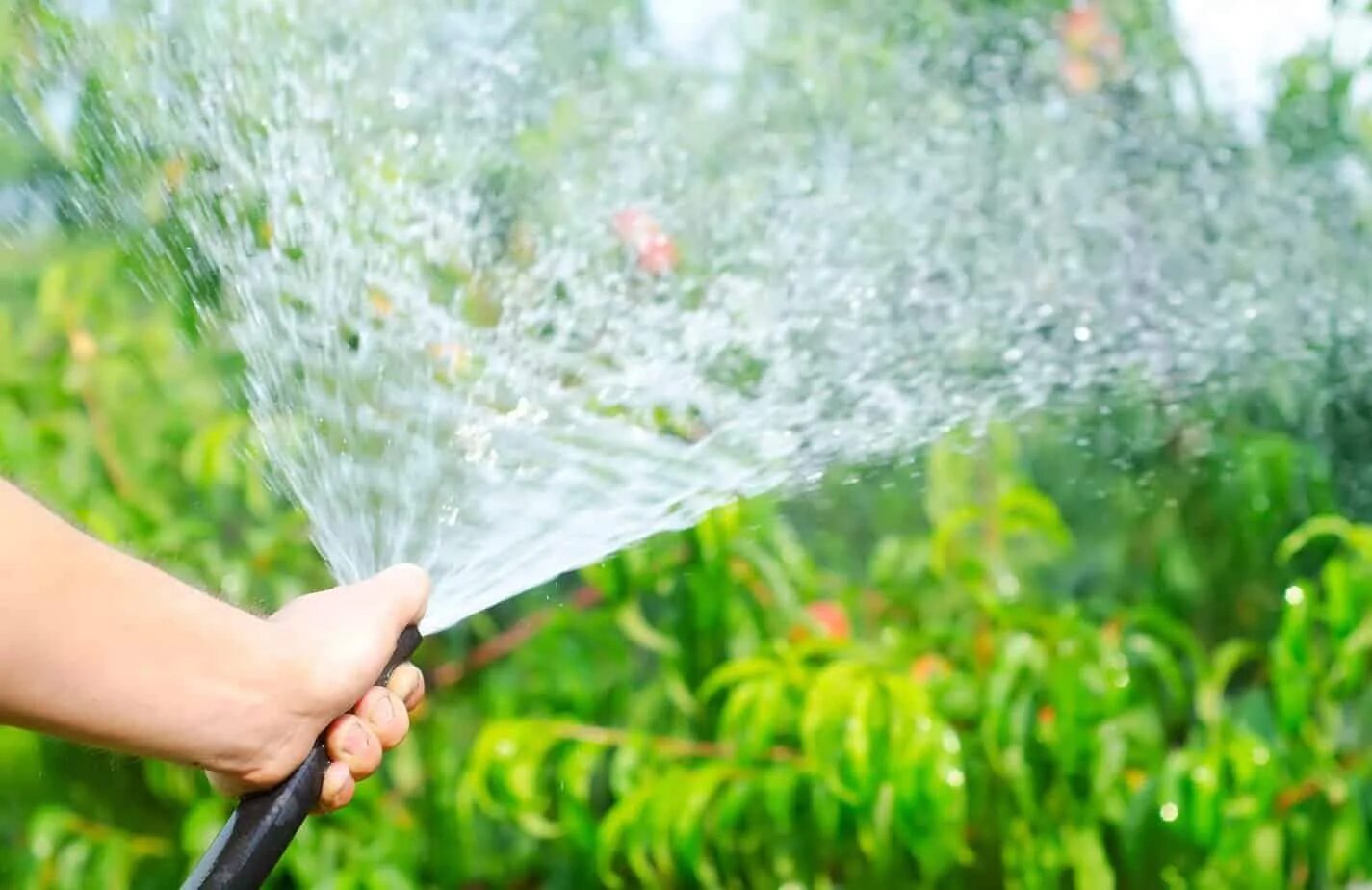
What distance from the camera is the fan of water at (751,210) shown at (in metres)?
1.23

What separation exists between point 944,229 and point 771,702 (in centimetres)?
50

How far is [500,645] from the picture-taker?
1354 mm

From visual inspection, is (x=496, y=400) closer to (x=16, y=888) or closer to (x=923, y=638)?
(x=923, y=638)

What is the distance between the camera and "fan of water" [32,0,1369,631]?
1.23 metres

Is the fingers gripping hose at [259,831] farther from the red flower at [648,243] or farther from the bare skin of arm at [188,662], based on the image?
the red flower at [648,243]

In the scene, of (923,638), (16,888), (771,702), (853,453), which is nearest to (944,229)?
(853,453)

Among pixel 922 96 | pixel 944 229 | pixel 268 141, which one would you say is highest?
pixel 268 141

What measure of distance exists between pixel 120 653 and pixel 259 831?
0.11 metres

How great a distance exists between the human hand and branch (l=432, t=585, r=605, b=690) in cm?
67

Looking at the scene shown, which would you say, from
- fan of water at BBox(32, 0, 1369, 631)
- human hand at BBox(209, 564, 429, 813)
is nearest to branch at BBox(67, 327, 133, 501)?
fan of water at BBox(32, 0, 1369, 631)

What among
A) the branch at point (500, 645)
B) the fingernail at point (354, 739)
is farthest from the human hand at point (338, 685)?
the branch at point (500, 645)

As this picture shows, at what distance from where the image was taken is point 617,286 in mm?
1324

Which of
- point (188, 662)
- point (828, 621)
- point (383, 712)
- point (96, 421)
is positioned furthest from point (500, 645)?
point (188, 662)

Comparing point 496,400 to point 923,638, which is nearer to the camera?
point 496,400
